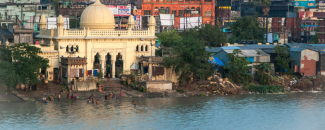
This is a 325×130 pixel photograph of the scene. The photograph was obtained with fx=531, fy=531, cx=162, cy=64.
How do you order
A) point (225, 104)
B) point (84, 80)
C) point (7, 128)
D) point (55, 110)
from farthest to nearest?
1. point (84, 80)
2. point (225, 104)
3. point (55, 110)
4. point (7, 128)

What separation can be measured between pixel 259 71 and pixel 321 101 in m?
5.82

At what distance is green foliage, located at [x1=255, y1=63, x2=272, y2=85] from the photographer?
3841 cm

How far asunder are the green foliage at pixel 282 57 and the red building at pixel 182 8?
34823 millimetres

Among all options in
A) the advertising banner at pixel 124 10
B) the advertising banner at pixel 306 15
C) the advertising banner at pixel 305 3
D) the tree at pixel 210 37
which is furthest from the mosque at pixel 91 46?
the advertising banner at pixel 305 3

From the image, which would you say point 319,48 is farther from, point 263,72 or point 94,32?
point 94,32

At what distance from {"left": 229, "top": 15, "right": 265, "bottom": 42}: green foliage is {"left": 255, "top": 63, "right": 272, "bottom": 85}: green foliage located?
19.1 metres

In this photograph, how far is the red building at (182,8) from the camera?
247 feet

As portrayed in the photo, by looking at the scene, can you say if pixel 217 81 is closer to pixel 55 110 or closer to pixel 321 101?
pixel 321 101

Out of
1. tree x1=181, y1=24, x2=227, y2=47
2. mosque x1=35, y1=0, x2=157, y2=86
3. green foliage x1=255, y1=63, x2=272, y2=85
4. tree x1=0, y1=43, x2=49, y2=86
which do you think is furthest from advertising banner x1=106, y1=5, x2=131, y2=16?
tree x1=0, y1=43, x2=49, y2=86

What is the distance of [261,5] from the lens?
74500 millimetres

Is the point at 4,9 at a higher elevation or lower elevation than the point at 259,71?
higher

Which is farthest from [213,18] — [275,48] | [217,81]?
[217,81]

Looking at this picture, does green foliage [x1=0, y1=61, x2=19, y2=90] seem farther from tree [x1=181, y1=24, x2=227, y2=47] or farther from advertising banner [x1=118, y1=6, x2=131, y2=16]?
advertising banner [x1=118, y1=6, x2=131, y2=16]

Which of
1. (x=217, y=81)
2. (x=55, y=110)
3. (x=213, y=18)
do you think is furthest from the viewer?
(x=213, y=18)
